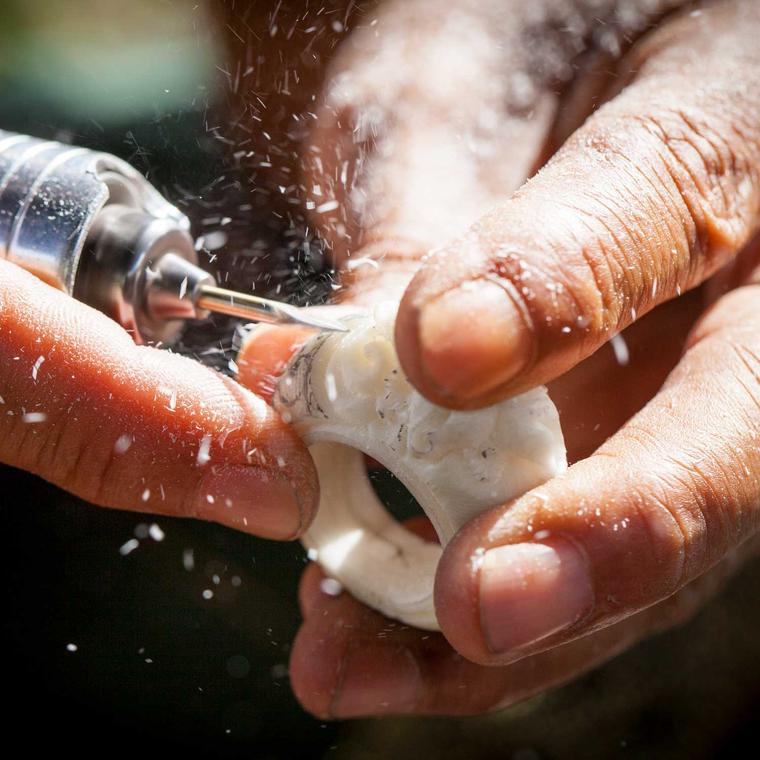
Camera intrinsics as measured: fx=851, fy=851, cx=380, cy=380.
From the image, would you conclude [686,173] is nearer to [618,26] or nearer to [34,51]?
[618,26]

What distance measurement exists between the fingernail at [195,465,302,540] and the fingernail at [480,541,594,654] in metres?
0.14

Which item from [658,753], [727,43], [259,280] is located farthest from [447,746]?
[727,43]

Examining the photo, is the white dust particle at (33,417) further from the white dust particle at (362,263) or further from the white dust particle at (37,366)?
the white dust particle at (362,263)

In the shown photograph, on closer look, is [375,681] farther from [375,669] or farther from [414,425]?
[414,425]

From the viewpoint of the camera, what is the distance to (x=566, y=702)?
114 cm

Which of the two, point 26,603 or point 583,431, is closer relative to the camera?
point 583,431

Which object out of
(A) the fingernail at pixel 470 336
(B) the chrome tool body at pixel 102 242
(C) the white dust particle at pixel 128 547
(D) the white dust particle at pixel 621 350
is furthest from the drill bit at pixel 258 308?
(C) the white dust particle at pixel 128 547

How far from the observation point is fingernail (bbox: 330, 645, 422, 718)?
0.68 m

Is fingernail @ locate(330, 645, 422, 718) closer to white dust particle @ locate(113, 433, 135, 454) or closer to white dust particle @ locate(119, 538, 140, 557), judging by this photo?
white dust particle @ locate(113, 433, 135, 454)

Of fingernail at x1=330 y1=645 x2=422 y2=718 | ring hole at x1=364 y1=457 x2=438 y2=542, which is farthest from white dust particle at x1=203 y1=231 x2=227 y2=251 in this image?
fingernail at x1=330 y1=645 x2=422 y2=718

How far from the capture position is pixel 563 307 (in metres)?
0.40

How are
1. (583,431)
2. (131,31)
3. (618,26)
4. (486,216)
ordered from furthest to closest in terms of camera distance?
1. (131,31)
2. (618,26)
3. (583,431)
4. (486,216)

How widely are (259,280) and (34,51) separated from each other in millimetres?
424

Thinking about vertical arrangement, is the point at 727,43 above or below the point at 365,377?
above
